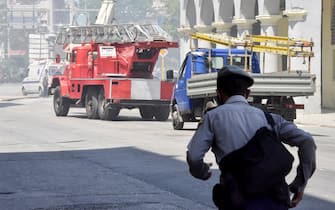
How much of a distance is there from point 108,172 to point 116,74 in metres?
18.7

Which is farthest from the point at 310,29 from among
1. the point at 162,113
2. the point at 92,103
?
the point at 92,103

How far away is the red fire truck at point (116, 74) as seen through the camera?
→ 32656 millimetres

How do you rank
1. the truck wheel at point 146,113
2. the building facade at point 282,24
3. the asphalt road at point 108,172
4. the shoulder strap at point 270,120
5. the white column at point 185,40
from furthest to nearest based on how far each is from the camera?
the white column at point 185,40 → the building facade at point 282,24 → the truck wheel at point 146,113 → the asphalt road at point 108,172 → the shoulder strap at point 270,120

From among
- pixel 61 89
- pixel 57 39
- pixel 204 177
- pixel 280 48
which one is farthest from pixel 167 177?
pixel 57 39

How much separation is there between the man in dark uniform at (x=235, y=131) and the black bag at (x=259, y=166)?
58 millimetres

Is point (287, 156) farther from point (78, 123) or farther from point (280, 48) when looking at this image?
point (78, 123)

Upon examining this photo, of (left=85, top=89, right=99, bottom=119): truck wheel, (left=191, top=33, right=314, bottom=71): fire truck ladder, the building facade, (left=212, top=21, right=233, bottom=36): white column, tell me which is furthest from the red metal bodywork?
(left=212, top=21, right=233, bottom=36): white column

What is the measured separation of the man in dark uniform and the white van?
62250mm

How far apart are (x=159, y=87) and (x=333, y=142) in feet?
34.8

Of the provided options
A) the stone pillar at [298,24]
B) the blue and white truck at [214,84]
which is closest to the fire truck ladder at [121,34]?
the stone pillar at [298,24]

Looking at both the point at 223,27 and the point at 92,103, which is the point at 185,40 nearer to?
the point at 223,27

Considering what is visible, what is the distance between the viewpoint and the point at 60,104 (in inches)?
1455

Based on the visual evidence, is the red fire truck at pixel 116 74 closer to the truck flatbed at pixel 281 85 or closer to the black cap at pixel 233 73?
the truck flatbed at pixel 281 85

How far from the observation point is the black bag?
5.46m
